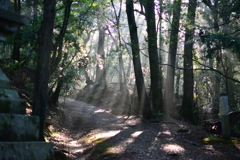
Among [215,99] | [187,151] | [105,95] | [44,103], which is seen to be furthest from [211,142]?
[105,95]

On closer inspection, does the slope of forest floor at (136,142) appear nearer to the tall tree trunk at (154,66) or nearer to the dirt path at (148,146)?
the dirt path at (148,146)

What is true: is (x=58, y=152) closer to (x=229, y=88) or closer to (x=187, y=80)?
(x=187, y=80)

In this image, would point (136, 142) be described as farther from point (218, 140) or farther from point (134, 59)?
point (134, 59)

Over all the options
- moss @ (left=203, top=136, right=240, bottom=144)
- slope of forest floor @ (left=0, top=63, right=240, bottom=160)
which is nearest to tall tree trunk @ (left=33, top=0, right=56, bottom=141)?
slope of forest floor @ (left=0, top=63, right=240, bottom=160)

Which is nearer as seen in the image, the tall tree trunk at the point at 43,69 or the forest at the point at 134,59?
the tall tree trunk at the point at 43,69

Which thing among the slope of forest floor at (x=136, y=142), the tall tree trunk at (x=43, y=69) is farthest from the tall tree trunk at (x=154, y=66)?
the tall tree trunk at (x=43, y=69)

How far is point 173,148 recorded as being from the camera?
7559mm

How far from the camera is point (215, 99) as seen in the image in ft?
60.3

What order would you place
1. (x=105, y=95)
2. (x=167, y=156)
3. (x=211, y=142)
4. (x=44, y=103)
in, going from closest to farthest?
(x=167, y=156) → (x=44, y=103) → (x=211, y=142) → (x=105, y=95)

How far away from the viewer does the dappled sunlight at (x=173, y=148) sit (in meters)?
7.24

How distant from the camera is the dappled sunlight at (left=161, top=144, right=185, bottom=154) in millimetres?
7242

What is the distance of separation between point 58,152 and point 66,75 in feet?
23.6

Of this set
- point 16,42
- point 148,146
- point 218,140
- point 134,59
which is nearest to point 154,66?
point 134,59

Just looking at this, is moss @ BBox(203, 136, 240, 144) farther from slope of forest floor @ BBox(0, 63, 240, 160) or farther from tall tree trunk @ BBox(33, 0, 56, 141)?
tall tree trunk @ BBox(33, 0, 56, 141)
